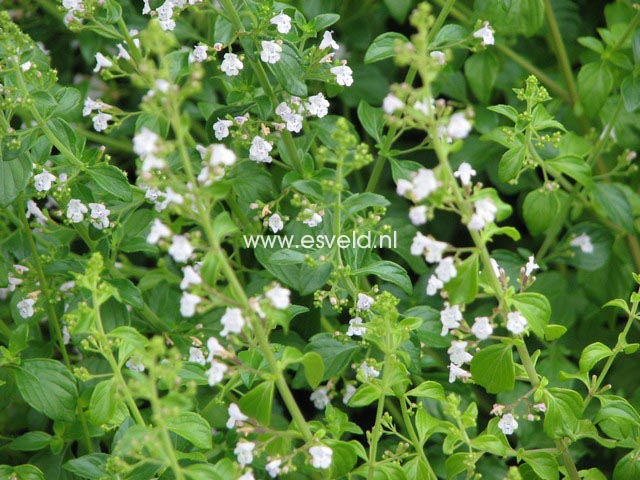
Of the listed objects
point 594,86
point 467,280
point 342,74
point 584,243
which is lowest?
point 584,243

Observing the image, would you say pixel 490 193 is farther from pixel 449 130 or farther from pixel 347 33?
pixel 347 33

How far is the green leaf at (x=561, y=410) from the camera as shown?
1208 millimetres

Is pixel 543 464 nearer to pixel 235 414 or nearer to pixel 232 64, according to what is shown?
pixel 235 414

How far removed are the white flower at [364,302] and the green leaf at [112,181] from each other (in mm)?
445

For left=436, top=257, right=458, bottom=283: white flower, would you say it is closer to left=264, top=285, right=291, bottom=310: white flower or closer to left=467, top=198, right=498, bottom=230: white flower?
left=467, top=198, right=498, bottom=230: white flower

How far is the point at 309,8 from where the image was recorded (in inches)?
72.5

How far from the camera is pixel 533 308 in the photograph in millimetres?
1111

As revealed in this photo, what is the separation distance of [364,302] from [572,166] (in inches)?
21.5

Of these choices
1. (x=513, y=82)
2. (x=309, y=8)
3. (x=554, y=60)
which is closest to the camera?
(x=309, y=8)

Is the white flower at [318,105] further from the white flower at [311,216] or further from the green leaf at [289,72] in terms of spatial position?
the white flower at [311,216]

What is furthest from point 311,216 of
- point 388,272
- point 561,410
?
point 561,410

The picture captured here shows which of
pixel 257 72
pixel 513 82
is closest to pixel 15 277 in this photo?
pixel 257 72

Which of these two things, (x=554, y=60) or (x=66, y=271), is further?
(x=554, y=60)

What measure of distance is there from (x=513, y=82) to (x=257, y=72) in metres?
0.93
